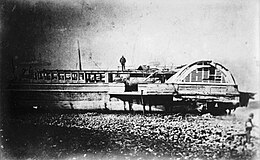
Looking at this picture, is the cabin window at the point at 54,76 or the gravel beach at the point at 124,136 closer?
the gravel beach at the point at 124,136

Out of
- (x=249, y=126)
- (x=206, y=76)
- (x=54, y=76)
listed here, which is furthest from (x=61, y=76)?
(x=249, y=126)

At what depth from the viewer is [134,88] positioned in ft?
4.43

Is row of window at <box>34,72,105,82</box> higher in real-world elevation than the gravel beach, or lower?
Result: higher

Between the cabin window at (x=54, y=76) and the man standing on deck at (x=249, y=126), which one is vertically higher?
the cabin window at (x=54, y=76)

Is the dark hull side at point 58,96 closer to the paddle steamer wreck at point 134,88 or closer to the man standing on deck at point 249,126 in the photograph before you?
the paddle steamer wreck at point 134,88

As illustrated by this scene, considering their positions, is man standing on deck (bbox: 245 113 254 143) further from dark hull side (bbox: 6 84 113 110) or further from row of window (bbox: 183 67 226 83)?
dark hull side (bbox: 6 84 113 110)

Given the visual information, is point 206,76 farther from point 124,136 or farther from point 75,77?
point 75,77

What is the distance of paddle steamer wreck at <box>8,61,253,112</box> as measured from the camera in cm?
129

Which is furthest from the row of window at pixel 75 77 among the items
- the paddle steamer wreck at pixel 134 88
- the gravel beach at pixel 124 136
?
the gravel beach at pixel 124 136

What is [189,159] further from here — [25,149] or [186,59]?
[25,149]

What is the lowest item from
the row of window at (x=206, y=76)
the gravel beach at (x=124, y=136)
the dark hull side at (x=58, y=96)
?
the gravel beach at (x=124, y=136)

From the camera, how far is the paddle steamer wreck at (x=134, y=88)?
50.6 inches

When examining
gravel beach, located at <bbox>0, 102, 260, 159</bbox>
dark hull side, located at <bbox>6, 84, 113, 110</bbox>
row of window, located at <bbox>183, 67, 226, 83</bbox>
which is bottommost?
gravel beach, located at <bbox>0, 102, 260, 159</bbox>

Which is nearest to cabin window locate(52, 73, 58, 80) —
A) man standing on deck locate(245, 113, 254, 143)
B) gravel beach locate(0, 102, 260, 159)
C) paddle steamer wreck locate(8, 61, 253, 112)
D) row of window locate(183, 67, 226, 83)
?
paddle steamer wreck locate(8, 61, 253, 112)
